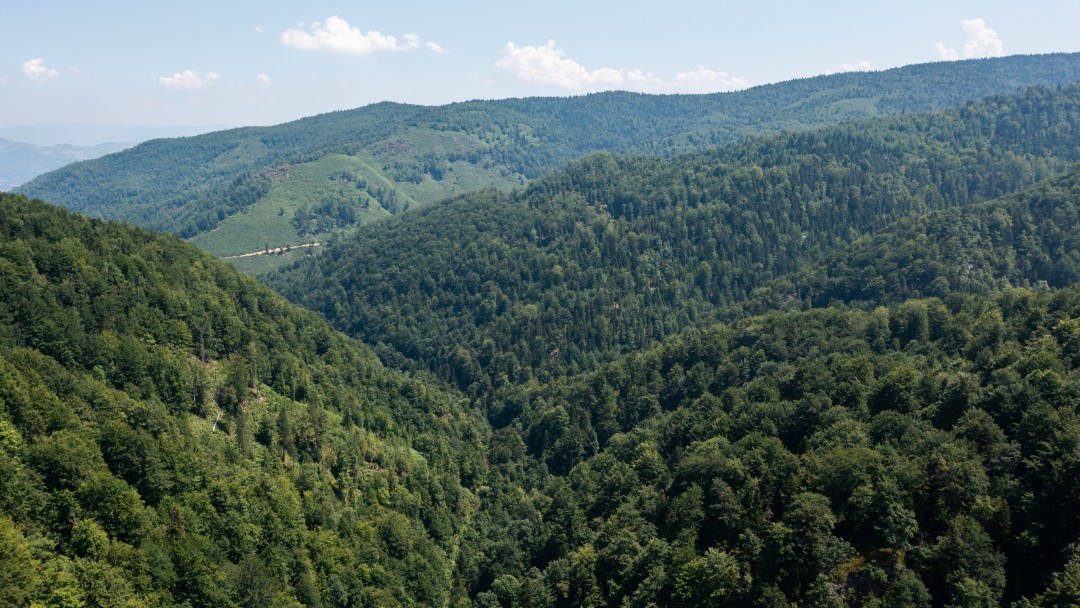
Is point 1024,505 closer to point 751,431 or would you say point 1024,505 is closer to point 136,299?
point 751,431

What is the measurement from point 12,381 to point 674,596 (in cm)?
7447

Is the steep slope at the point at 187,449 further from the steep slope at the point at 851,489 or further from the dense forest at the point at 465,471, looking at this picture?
the steep slope at the point at 851,489

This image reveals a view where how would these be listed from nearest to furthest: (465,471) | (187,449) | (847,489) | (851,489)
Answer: (851,489)
(847,489)
(187,449)
(465,471)

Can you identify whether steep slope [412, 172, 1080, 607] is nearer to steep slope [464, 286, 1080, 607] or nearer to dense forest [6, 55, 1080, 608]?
steep slope [464, 286, 1080, 607]

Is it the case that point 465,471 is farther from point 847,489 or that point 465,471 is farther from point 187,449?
point 847,489

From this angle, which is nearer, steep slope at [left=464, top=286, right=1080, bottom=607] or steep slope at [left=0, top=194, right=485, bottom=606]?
steep slope at [left=0, top=194, right=485, bottom=606]

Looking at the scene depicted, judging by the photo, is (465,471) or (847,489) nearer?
(847,489)

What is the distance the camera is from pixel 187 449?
85.4m

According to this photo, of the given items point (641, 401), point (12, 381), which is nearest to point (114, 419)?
point (12, 381)

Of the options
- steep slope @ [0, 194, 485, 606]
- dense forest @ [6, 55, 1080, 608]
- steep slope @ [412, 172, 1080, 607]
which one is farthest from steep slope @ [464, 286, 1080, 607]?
steep slope @ [0, 194, 485, 606]

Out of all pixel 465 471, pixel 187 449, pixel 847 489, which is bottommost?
pixel 465 471

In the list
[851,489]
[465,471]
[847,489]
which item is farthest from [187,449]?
[851,489]

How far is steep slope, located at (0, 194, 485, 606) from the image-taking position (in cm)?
A: 6488

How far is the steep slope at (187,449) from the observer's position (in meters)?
64.9
